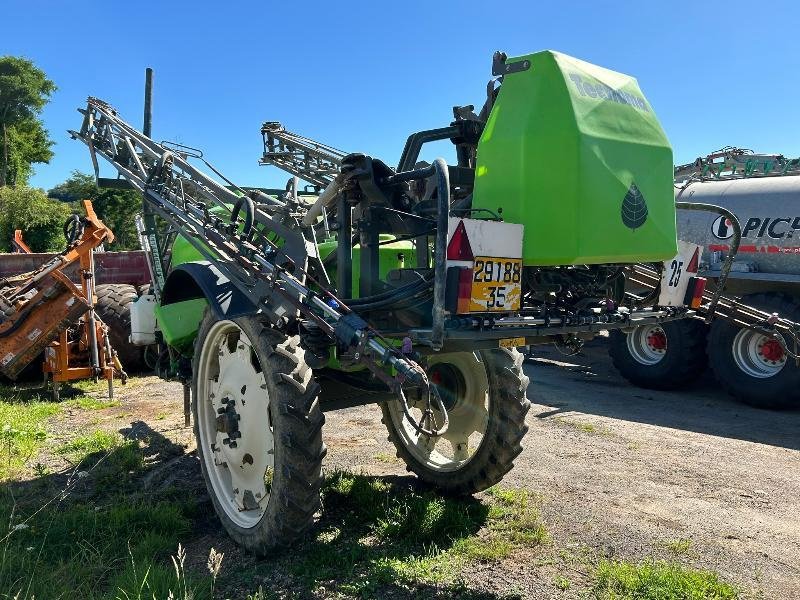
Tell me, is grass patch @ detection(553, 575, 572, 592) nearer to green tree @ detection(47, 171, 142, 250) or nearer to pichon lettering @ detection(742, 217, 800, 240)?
pichon lettering @ detection(742, 217, 800, 240)

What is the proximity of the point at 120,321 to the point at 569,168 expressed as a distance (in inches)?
277

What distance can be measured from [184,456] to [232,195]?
82.3 inches

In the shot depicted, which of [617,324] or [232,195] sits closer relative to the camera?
[617,324]

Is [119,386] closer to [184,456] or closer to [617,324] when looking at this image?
[184,456]

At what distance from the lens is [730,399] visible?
27.3 ft

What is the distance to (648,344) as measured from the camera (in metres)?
9.11

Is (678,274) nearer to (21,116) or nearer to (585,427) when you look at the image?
(585,427)

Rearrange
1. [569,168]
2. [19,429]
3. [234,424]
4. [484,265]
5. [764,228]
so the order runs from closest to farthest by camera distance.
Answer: [484,265] → [569,168] → [234,424] → [19,429] → [764,228]

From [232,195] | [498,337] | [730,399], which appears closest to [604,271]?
[498,337]

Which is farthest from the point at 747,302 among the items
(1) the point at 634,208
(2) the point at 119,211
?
(2) the point at 119,211

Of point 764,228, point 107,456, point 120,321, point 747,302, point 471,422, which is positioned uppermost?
point 764,228

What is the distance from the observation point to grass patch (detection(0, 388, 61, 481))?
5070mm

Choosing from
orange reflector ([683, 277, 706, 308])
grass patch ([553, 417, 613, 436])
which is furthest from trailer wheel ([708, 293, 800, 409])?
orange reflector ([683, 277, 706, 308])

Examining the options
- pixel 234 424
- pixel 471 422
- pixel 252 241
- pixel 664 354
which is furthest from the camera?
pixel 664 354
